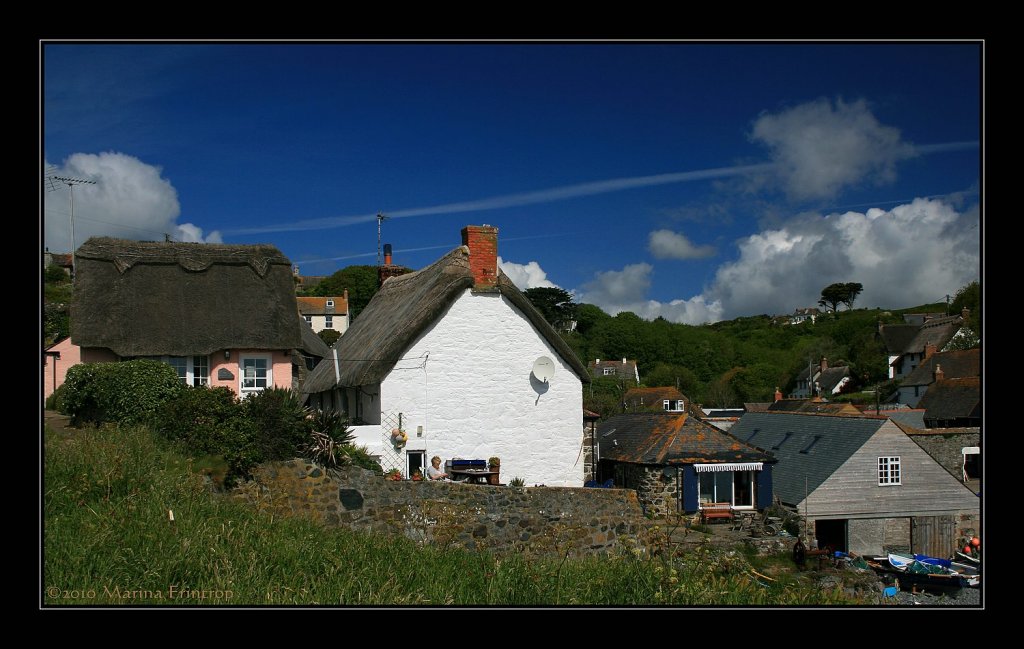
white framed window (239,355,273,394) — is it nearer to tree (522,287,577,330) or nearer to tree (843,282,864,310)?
tree (522,287,577,330)

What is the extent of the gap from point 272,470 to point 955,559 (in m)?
25.7

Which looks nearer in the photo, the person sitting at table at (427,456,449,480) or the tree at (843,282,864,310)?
the person sitting at table at (427,456,449,480)

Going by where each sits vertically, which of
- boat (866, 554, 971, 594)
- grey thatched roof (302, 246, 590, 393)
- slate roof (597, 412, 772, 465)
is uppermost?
grey thatched roof (302, 246, 590, 393)

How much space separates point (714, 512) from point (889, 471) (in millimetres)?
7883

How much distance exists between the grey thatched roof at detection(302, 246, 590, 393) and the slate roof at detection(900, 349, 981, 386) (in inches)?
1771

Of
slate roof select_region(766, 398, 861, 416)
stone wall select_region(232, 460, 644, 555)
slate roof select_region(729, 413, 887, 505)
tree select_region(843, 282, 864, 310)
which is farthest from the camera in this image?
tree select_region(843, 282, 864, 310)

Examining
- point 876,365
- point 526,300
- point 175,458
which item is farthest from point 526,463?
point 876,365

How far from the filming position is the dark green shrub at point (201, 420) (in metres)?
11.7

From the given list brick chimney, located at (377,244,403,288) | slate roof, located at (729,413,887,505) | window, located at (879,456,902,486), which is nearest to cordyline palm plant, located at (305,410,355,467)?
brick chimney, located at (377,244,403,288)

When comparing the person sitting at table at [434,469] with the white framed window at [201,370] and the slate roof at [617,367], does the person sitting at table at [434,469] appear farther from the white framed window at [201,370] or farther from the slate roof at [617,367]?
the slate roof at [617,367]

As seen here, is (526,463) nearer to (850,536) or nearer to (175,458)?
(175,458)

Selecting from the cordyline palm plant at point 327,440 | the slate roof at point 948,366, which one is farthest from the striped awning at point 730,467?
the slate roof at point 948,366

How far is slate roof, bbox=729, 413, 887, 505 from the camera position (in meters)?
28.0

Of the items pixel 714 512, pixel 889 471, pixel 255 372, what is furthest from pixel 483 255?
pixel 889 471
